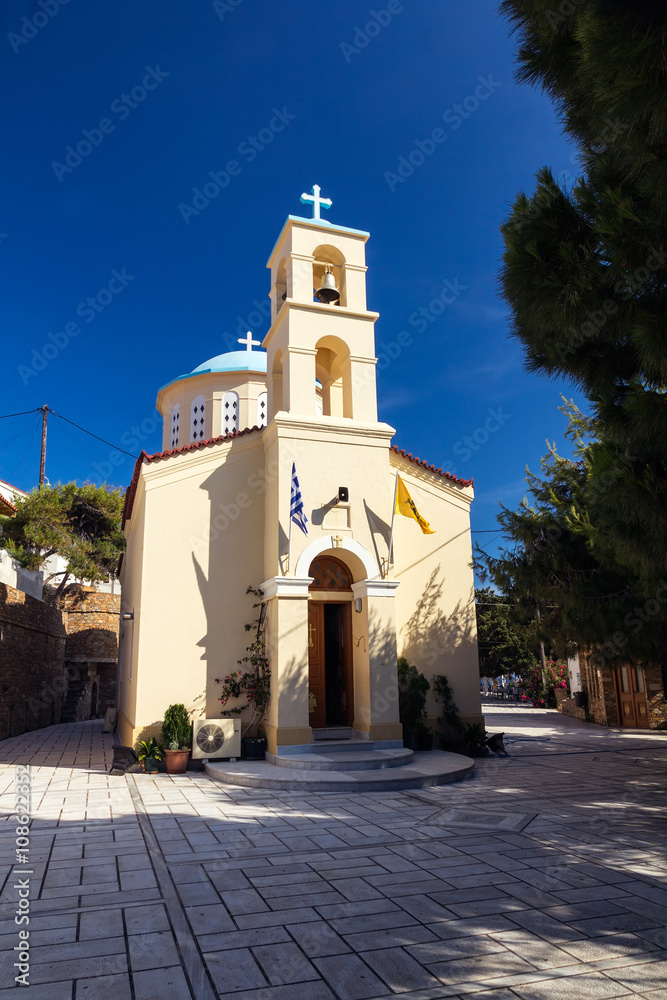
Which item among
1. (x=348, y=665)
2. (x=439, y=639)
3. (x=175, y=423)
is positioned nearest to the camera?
(x=348, y=665)

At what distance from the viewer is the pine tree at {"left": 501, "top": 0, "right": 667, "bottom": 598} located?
15.6 feet

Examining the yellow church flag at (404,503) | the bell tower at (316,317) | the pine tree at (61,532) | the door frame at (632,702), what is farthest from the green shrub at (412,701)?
the pine tree at (61,532)

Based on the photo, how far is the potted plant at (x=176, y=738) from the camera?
12297 mm

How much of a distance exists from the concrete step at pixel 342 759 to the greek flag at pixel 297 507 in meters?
4.15

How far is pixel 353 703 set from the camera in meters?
14.2

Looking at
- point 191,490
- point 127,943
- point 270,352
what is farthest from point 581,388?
point 270,352

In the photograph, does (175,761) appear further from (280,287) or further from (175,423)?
(175,423)

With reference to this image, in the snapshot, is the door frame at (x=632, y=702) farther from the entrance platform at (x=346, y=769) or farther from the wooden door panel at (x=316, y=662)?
the wooden door panel at (x=316, y=662)

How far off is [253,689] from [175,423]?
974cm

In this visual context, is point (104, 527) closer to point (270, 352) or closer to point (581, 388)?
point (270, 352)

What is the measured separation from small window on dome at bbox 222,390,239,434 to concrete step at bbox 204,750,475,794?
9.87 meters

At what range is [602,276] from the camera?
5289 millimetres

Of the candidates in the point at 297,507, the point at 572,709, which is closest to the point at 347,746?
the point at 297,507

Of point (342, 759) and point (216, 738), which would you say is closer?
point (342, 759)
